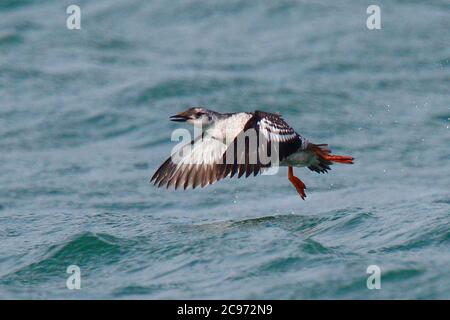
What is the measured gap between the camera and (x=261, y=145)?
28.2 feet

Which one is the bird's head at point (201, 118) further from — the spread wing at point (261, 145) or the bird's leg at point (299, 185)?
the bird's leg at point (299, 185)

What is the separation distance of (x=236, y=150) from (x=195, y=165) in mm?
1040

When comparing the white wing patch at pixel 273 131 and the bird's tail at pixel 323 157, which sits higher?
the white wing patch at pixel 273 131

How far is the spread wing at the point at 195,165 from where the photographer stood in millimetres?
9641

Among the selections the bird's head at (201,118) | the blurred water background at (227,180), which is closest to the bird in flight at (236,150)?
the bird's head at (201,118)

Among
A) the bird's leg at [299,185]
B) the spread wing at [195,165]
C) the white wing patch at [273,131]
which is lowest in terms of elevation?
the bird's leg at [299,185]

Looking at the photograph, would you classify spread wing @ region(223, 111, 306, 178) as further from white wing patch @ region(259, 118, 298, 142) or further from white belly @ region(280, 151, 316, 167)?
white belly @ region(280, 151, 316, 167)

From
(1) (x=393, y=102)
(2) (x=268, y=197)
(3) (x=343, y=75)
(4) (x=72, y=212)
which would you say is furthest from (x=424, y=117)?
(4) (x=72, y=212)

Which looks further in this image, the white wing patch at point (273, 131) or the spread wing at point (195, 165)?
the spread wing at point (195, 165)

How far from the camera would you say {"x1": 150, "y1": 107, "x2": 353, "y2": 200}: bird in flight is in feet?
28.2

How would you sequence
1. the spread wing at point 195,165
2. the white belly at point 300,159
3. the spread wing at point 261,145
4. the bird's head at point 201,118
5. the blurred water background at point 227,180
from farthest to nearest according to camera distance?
the spread wing at point 195,165
the white belly at point 300,159
the bird's head at point 201,118
the spread wing at point 261,145
the blurred water background at point 227,180

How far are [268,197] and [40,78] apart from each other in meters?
5.66

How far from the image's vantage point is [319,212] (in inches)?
421

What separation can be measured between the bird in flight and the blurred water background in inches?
23.0
